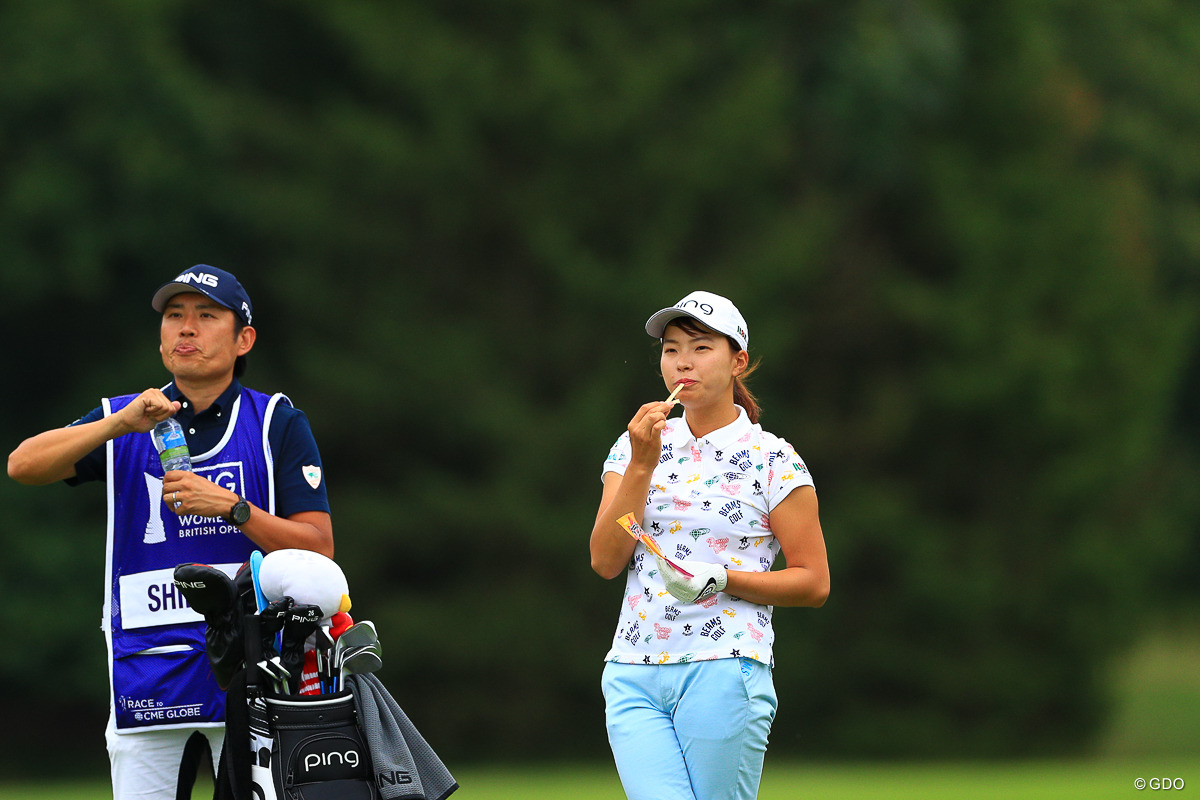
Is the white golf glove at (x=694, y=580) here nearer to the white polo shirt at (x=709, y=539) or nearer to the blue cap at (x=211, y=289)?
the white polo shirt at (x=709, y=539)

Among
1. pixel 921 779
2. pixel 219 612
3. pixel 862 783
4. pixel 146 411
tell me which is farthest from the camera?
pixel 921 779

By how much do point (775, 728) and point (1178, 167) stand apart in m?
12.2

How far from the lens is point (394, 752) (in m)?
3.99

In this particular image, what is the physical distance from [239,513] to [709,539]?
1.25 metres

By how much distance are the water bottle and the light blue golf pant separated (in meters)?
1.35

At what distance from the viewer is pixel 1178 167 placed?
2761cm

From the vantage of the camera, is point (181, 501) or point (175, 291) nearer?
point (181, 501)

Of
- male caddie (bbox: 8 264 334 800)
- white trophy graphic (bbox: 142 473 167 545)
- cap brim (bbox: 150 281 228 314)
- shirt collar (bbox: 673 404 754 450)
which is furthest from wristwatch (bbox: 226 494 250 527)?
shirt collar (bbox: 673 404 754 450)

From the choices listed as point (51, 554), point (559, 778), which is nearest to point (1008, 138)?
point (559, 778)

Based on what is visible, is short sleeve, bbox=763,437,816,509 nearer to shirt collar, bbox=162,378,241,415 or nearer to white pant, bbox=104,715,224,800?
shirt collar, bbox=162,378,241,415

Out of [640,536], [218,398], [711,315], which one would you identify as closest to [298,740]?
[640,536]

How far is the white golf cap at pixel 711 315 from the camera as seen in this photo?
14.5 feet

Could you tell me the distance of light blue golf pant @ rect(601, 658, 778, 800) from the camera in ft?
14.0
